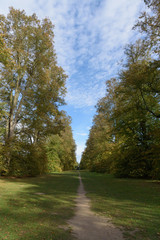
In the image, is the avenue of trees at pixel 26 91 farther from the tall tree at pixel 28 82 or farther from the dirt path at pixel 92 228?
the dirt path at pixel 92 228

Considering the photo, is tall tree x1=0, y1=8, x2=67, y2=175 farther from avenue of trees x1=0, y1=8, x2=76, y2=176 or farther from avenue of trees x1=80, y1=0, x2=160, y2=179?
avenue of trees x1=80, y1=0, x2=160, y2=179

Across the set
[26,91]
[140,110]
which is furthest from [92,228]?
[26,91]

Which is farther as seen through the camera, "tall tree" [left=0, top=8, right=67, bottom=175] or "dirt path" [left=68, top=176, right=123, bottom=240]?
"tall tree" [left=0, top=8, right=67, bottom=175]

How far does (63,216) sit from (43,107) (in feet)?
50.7

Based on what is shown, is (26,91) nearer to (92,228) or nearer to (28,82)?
(28,82)

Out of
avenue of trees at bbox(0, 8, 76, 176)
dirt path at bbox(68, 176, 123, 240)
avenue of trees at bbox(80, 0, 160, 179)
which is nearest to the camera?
dirt path at bbox(68, 176, 123, 240)

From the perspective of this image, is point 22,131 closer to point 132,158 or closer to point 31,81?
point 31,81

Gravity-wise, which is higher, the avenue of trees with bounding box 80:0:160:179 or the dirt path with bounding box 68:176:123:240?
the avenue of trees with bounding box 80:0:160:179

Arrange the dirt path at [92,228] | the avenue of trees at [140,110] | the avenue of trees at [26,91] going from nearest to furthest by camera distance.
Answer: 1. the dirt path at [92,228]
2. the avenue of trees at [140,110]
3. the avenue of trees at [26,91]

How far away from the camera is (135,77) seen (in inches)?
564

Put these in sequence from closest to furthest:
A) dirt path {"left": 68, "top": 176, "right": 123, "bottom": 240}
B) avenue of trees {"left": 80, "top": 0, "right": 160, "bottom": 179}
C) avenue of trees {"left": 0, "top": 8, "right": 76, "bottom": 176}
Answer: dirt path {"left": 68, "top": 176, "right": 123, "bottom": 240}
avenue of trees {"left": 80, "top": 0, "right": 160, "bottom": 179}
avenue of trees {"left": 0, "top": 8, "right": 76, "bottom": 176}

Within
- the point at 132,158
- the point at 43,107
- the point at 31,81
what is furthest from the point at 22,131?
the point at 132,158

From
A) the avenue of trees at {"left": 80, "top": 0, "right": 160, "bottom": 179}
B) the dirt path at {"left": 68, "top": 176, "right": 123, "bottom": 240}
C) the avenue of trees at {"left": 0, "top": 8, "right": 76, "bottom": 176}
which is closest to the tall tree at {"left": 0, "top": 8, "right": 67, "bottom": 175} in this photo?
the avenue of trees at {"left": 0, "top": 8, "right": 76, "bottom": 176}

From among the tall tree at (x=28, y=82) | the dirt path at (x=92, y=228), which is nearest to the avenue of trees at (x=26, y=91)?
the tall tree at (x=28, y=82)
